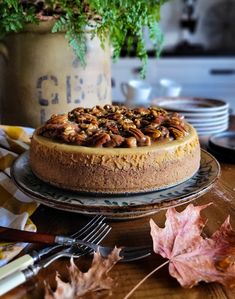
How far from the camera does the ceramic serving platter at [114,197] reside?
2.08 ft

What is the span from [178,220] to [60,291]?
213 mm

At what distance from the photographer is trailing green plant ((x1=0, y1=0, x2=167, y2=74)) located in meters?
0.91

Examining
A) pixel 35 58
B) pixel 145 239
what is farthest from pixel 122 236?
pixel 35 58

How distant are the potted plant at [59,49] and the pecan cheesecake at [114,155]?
278 mm

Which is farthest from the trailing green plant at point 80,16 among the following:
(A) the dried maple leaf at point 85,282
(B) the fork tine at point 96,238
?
(A) the dried maple leaf at point 85,282

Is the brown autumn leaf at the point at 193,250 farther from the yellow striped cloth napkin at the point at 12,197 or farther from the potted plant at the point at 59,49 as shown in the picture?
the potted plant at the point at 59,49

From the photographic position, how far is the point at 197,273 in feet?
1.84

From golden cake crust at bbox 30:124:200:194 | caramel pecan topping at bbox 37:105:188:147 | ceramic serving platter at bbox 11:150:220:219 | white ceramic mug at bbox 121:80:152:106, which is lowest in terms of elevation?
white ceramic mug at bbox 121:80:152:106

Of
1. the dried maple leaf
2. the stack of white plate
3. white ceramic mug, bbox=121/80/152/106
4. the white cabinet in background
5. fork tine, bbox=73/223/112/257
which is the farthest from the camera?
the white cabinet in background

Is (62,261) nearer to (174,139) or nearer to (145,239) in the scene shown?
(145,239)

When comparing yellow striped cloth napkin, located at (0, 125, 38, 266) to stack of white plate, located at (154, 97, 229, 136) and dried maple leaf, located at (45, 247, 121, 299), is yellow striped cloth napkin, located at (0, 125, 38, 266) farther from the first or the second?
stack of white plate, located at (154, 97, 229, 136)

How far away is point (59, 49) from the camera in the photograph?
3.29 ft

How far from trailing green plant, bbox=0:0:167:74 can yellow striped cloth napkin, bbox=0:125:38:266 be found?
226 mm

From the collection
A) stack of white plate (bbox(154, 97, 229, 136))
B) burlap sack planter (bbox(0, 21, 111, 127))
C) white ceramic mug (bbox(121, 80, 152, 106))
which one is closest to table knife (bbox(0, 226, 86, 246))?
burlap sack planter (bbox(0, 21, 111, 127))
